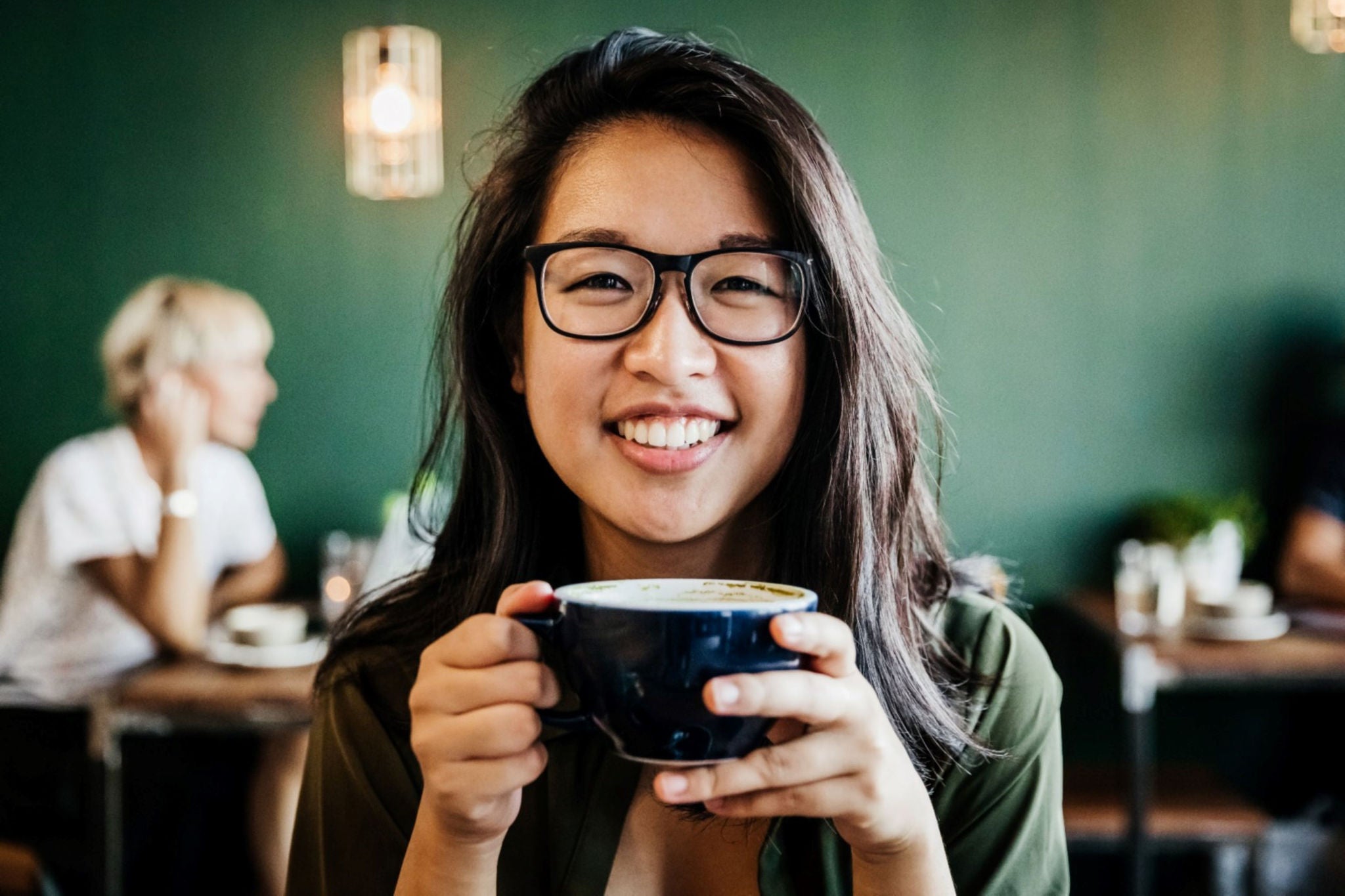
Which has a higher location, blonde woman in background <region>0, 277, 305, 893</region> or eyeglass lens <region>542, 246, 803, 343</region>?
eyeglass lens <region>542, 246, 803, 343</region>

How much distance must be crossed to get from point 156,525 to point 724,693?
2765 millimetres

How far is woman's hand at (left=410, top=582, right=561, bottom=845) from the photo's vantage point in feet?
2.43

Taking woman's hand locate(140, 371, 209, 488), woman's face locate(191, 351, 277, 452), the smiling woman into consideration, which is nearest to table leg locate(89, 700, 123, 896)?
woman's hand locate(140, 371, 209, 488)

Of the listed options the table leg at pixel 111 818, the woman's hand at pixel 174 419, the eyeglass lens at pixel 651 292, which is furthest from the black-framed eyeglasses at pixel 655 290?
the woman's hand at pixel 174 419

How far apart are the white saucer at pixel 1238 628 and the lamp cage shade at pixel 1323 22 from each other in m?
1.57

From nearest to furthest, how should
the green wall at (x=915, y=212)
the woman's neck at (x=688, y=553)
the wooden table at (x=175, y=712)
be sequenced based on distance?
the woman's neck at (x=688, y=553)
the wooden table at (x=175, y=712)
the green wall at (x=915, y=212)

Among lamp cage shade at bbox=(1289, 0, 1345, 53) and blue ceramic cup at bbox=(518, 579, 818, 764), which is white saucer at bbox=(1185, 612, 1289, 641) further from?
blue ceramic cup at bbox=(518, 579, 818, 764)

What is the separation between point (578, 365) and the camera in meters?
0.98

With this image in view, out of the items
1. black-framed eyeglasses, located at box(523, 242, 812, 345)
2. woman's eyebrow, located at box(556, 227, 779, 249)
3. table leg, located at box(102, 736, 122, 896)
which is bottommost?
table leg, located at box(102, 736, 122, 896)

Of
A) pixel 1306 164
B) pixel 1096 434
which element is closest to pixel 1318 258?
pixel 1306 164

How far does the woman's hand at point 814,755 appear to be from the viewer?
67 centimetres

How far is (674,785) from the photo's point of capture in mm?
696

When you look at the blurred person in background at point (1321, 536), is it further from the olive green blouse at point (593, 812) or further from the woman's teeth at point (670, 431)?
the woman's teeth at point (670, 431)

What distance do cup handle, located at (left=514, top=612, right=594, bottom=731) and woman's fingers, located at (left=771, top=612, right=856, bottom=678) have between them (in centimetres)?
15
